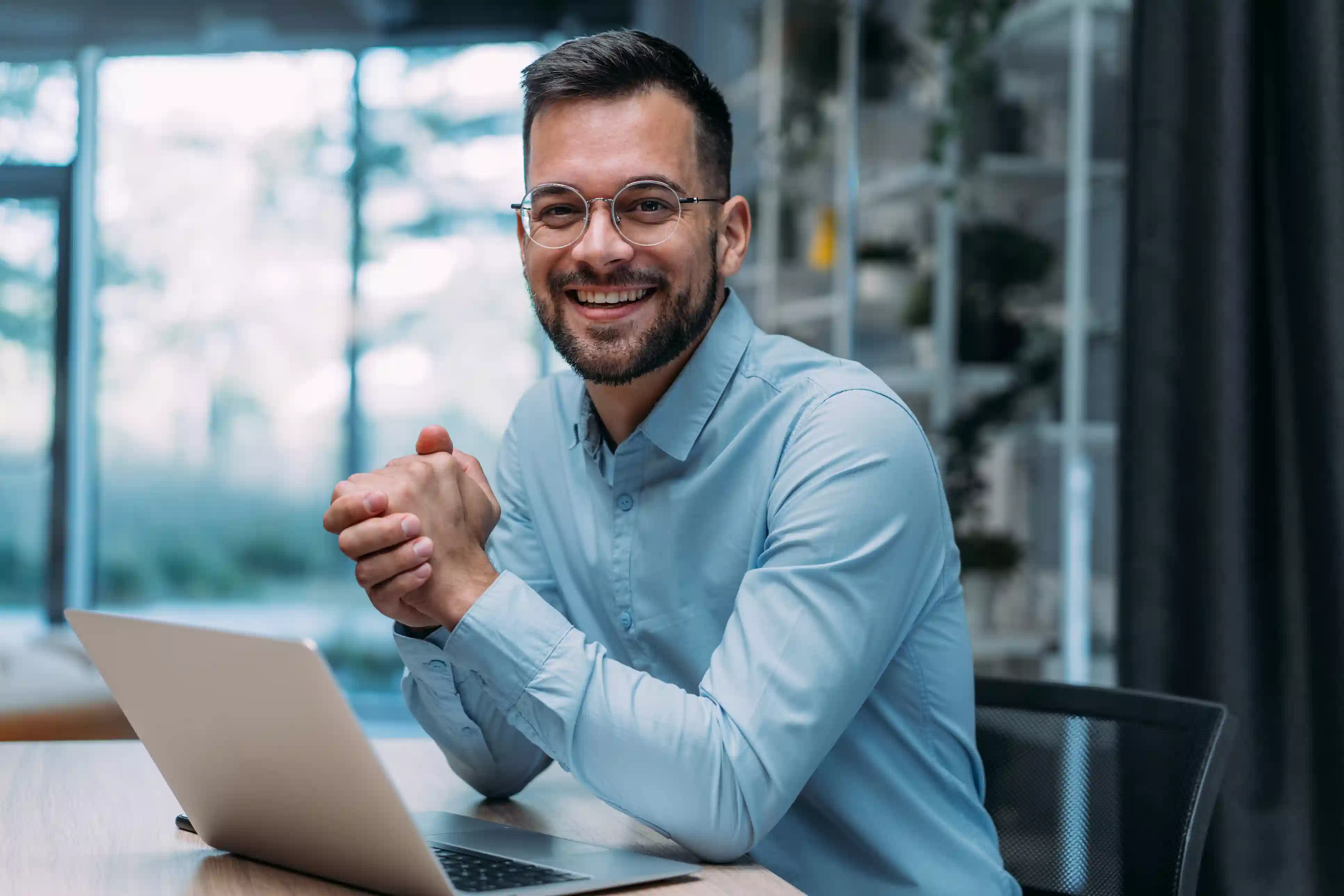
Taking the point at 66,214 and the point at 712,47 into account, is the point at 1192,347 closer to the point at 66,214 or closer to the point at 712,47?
the point at 712,47

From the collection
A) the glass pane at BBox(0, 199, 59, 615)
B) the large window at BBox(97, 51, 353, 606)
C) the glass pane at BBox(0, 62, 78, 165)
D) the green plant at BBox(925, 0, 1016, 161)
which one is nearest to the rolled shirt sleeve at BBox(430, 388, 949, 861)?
the green plant at BBox(925, 0, 1016, 161)

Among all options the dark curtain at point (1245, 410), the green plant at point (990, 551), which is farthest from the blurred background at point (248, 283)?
the dark curtain at point (1245, 410)

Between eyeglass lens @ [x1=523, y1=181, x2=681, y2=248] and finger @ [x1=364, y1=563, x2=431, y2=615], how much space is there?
1.31 ft

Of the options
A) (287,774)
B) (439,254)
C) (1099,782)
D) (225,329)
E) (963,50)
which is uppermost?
(963,50)

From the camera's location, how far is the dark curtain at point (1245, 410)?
6.84 feet

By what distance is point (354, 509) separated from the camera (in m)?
0.94

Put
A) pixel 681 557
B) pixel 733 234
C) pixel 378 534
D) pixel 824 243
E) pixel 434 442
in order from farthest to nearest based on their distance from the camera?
pixel 824 243 < pixel 733 234 < pixel 681 557 < pixel 434 442 < pixel 378 534

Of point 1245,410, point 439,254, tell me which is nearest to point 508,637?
point 1245,410

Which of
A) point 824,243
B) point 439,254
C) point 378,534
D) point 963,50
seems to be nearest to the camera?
point 378,534

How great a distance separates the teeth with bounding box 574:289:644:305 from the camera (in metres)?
1.23

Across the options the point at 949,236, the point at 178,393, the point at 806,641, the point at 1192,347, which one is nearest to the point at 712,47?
the point at 949,236

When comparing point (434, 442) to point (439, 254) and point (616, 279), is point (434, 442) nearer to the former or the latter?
point (616, 279)

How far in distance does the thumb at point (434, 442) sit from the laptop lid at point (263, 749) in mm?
291

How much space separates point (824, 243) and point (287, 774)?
11.4 ft
